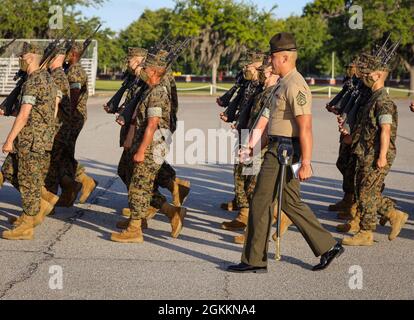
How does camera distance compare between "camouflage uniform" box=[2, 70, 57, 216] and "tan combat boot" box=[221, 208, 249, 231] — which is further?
"tan combat boot" box=[221, 208, 249, 231]

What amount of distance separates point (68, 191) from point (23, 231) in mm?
1654

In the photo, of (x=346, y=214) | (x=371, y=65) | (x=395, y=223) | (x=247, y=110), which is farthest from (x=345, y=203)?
(x=371, y=65)

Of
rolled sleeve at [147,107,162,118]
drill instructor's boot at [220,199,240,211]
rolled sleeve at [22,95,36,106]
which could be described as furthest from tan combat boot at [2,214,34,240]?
drill instructor's boot at [220,199,240,211]

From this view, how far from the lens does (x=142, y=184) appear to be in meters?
7.20

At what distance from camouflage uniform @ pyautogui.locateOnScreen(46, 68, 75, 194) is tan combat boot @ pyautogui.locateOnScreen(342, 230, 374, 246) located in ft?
10.6

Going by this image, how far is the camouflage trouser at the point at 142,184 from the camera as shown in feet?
23.6

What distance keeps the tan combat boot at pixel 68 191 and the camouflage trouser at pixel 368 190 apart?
324 centimetres

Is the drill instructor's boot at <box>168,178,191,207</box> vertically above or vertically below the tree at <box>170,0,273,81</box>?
below

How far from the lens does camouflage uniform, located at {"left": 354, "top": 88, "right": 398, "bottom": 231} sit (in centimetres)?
714

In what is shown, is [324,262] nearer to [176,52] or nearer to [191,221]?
[191,221]

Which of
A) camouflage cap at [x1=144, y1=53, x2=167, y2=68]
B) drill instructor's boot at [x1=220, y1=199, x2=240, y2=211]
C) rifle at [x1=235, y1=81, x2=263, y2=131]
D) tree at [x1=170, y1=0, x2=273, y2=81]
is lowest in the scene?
drill instructor's boot at [x1=220, y1=199, x2=240, y2=211]

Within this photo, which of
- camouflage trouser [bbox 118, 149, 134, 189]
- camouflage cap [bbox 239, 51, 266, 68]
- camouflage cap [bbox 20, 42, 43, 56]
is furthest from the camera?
camouflage cap [bbox 239, 51, 266, 68]

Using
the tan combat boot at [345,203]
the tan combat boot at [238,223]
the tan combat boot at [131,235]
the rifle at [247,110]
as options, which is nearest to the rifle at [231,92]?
the rifle at [247,110]

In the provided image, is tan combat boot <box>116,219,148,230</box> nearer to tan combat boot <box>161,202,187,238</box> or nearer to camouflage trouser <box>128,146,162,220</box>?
tan combat boot <box>161,202,187,238</box>
